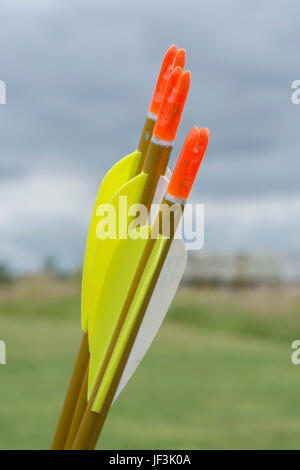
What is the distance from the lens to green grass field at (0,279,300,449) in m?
2.13

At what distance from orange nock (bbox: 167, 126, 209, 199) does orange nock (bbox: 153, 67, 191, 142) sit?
3cm

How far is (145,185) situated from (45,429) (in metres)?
1.73

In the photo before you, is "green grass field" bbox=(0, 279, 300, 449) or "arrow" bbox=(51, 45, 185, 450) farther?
"green grass field" bbox=(0, 279, 300, 449)

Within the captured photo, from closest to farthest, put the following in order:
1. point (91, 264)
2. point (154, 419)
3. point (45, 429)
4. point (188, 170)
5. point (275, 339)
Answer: point (188, 170), point (91, 264), point (45, 429), point (154, 419), point (275, 339)

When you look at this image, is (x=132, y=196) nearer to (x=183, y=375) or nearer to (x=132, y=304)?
(x=132, y=304)

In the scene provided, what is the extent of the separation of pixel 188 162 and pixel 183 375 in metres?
2.46

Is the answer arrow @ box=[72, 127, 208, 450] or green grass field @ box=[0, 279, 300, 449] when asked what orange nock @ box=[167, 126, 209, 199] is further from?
green grass field @ box=[0, 279, 300, 449]

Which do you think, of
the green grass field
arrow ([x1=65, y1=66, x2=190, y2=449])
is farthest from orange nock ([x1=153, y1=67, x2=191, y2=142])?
the green grass field

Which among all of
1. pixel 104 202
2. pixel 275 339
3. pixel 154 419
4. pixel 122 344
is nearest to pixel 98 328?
pixel 122 344

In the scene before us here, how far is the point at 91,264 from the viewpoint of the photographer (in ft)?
2.12

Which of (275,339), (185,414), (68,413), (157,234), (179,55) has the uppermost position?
(275,339)

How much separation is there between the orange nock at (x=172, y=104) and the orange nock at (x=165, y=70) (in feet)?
0.17

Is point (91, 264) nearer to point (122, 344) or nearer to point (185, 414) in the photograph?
point (122, 344)

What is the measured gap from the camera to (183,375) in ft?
9.41
